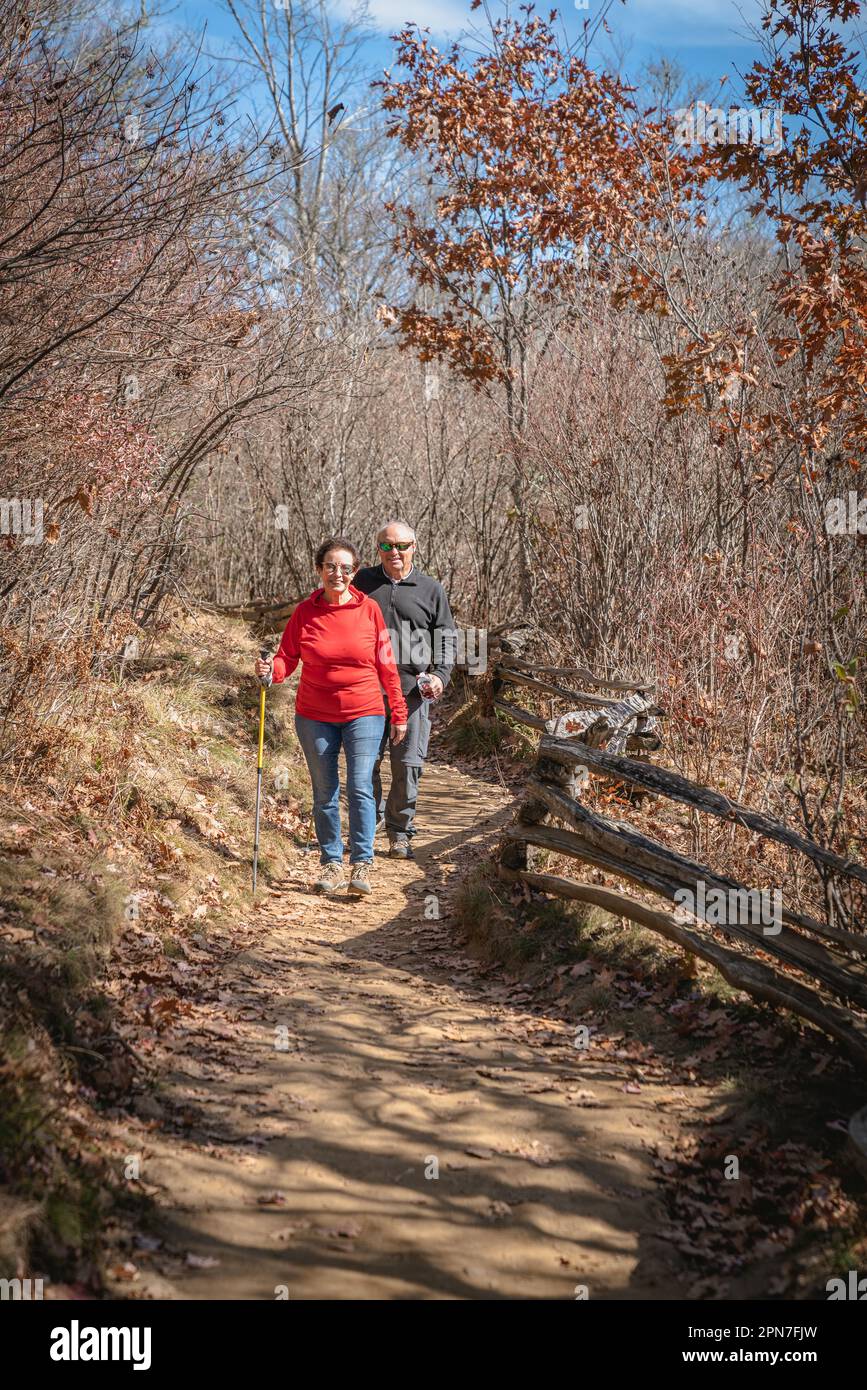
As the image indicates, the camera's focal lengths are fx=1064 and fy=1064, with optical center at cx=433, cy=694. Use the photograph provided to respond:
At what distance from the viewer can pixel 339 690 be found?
22.0 feet

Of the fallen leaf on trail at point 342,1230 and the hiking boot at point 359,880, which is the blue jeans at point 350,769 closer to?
the hiking boot at point 359,880

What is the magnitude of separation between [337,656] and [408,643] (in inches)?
38.3

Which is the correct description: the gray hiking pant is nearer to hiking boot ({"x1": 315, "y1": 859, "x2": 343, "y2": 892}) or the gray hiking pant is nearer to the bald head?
hiking boot ({"x1": 315, "y1": 859, "x2": 343, "y2": 892})

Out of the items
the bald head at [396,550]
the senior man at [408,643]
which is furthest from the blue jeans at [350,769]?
the bald head at [396,550]

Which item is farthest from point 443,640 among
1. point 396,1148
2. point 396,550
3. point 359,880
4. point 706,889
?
point 396,1148

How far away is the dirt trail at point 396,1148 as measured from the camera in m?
3.25

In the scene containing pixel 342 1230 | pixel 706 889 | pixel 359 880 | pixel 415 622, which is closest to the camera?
pixel 342 1230

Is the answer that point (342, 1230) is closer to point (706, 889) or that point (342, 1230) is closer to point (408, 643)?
point (706, 889)

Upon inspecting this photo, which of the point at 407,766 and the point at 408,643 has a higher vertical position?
the point at 408,643

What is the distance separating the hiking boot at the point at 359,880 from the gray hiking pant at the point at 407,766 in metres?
0.82

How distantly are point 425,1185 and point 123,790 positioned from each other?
3433 millimetres

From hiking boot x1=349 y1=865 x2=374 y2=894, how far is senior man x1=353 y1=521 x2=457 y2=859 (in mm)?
809

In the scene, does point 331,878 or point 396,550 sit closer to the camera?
point 331,878
